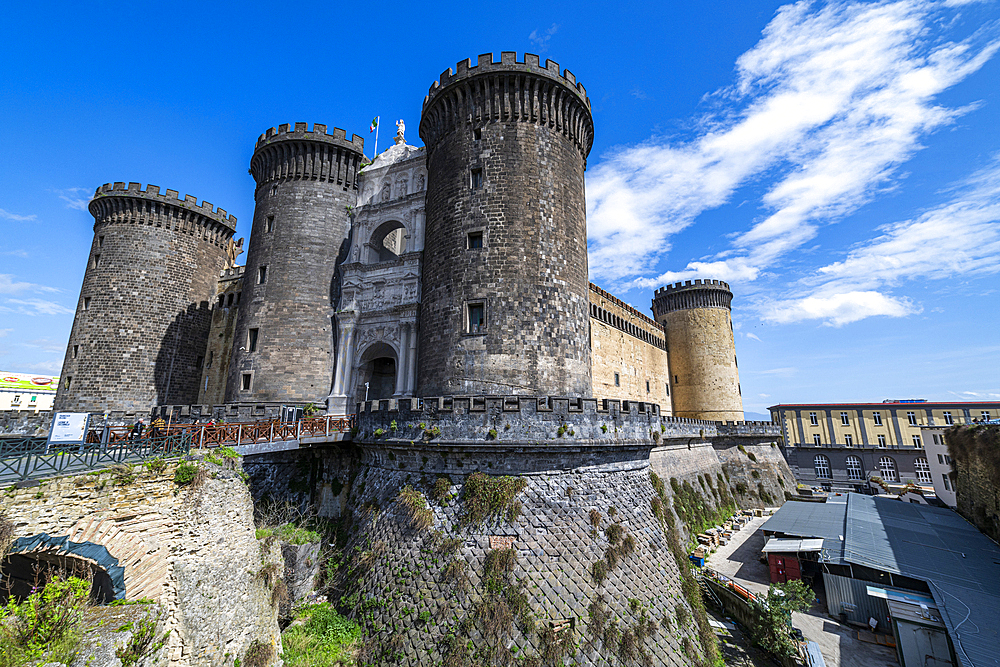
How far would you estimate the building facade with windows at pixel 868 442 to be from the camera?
141 feet

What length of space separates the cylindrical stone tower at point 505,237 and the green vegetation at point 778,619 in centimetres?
968

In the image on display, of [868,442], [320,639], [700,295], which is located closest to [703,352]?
[700,295]

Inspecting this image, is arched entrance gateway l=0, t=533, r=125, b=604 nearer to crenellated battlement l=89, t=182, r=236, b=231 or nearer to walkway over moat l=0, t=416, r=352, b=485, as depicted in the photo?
walkway over moat l=0, t=416, r=352, b=485

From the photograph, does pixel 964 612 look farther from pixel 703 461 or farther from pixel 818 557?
pixel 703 461

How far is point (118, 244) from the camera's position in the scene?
84.8ft

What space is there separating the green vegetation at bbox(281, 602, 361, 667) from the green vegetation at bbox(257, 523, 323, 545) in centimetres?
207

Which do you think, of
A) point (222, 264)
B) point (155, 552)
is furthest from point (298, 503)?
point (222, 264)

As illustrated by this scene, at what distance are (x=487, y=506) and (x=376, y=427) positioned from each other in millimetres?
4750

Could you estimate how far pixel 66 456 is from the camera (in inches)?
344

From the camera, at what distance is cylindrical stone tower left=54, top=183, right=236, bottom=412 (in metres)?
24.4

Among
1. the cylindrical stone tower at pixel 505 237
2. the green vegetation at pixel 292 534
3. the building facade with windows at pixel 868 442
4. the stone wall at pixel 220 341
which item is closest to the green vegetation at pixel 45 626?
the green vegetation at pixel 292 534

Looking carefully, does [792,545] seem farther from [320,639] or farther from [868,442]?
[868,442]

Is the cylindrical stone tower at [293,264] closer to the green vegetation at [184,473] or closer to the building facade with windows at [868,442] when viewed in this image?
the green vegetation at [184,473]

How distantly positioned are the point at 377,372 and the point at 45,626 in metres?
17.1
